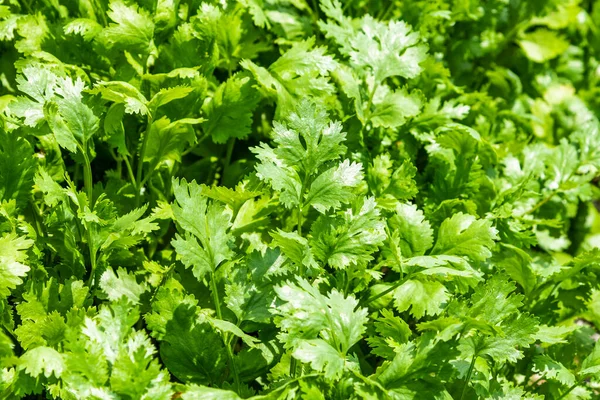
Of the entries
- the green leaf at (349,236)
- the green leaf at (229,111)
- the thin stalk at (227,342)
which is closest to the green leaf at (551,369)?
the green leaf at (349,236)

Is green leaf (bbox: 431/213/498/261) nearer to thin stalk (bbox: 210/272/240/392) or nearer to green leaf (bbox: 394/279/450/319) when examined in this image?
green leaf (bbox: 394/279/450/319)

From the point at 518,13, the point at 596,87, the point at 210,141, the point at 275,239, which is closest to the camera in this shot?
the point at 275,239

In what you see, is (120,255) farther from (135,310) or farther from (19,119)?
(19,119)

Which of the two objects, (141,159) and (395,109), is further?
(395,109)

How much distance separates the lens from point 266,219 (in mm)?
1617

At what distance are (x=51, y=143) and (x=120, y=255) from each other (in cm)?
34

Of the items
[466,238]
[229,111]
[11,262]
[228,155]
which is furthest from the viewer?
[228,155]

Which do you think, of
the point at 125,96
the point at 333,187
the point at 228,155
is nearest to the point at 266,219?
the point at 333,187

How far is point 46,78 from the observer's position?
1.50 m

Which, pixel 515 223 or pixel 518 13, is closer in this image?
pixel 515 223

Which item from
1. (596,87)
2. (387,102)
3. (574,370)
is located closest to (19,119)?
(387,102)

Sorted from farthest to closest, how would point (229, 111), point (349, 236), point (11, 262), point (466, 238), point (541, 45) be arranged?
point (541, 45)
point (229, 111)
point (466, 238)
point (349, 236)
point (11, 262)

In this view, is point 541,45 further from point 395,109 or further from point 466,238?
point 466,238

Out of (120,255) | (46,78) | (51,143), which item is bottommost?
(120,255)
